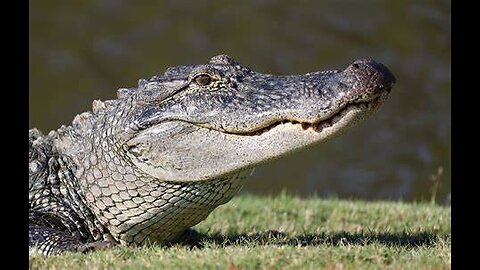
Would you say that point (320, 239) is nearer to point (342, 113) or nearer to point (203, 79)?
point (342, 113)

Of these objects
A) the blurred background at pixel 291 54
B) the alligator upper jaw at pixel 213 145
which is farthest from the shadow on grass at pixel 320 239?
the blurred background at pixel 291 54

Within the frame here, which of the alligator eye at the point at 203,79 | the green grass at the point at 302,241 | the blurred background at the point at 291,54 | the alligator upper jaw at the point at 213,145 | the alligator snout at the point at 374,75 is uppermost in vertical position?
the blurred background at the point at 291,54

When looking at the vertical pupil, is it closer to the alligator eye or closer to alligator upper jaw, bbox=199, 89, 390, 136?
the alligator eye

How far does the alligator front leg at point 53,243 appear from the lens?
5.63 metres

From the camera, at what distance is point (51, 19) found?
61.7ft

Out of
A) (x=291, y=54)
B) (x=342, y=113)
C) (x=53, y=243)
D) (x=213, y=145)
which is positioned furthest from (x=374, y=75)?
(x=291, y=54)

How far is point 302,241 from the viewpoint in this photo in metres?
5.99

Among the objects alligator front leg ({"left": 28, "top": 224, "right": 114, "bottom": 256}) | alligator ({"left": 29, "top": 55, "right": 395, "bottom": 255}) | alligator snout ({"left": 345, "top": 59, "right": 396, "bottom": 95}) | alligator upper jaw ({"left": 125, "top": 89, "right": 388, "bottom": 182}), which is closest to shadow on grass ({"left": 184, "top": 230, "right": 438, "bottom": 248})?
alligator ({"left": 29, "top": 55, "right": 395, "bottom": 255})

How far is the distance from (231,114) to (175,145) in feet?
1.32

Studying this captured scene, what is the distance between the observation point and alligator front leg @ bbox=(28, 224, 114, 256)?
222 inches

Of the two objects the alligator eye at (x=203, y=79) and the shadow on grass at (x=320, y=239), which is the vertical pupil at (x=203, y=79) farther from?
the shadow on grass at (x=320, y=239)

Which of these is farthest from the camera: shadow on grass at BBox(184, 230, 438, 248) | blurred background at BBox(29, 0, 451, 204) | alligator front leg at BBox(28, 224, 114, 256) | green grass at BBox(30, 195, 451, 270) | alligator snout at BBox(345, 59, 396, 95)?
blurred background at BBox(29, 0, 451, 204)

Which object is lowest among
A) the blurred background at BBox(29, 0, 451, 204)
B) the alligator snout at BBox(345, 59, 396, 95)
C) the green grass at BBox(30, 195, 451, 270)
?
the green grass at BBox(30, 195, 451, 270)
